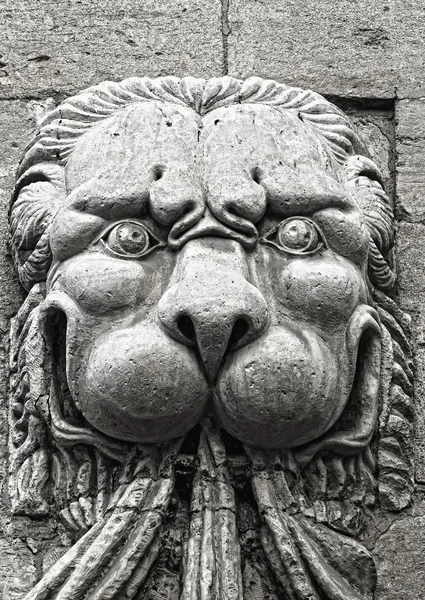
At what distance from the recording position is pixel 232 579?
8.05 feet

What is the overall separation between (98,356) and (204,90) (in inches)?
27.8

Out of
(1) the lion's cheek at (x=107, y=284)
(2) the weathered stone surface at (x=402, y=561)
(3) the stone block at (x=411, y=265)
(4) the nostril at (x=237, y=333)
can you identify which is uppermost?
(1) the lion's cheek at (x=107, y=284)

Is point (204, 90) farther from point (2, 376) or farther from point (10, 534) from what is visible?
point (10, 534)

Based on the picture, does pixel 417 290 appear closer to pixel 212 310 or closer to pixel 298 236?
pixel 298 236

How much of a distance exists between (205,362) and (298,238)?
33 centimetres

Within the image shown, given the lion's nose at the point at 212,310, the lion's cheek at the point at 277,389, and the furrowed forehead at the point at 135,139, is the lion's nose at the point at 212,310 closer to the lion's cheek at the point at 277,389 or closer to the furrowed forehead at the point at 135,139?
the lion's cheek at the point at 277,389

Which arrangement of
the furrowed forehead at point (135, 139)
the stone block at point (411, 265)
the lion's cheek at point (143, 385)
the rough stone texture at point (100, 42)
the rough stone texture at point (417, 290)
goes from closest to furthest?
the lion's cheek at point (143, 385) → the furrowed forehead at point (135, 139) → the rough stone texture at point (417, 290) → the stone block at point (411, 265) → the rough stone texture at point (100, 42)

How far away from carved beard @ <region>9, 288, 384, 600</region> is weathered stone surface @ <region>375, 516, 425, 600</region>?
0.16 ft

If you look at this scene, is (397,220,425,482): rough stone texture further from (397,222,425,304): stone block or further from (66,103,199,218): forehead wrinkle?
(66,103,199,218): forehead wrinkle

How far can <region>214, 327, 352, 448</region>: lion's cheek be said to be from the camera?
2.48m

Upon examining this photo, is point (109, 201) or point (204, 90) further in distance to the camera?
point (204, 90)

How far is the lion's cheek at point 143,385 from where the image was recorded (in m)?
2.47

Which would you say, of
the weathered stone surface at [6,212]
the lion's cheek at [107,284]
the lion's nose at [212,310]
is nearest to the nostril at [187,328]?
the lion's nose at [212,310]

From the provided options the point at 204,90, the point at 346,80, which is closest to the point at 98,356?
the point at 204,90
